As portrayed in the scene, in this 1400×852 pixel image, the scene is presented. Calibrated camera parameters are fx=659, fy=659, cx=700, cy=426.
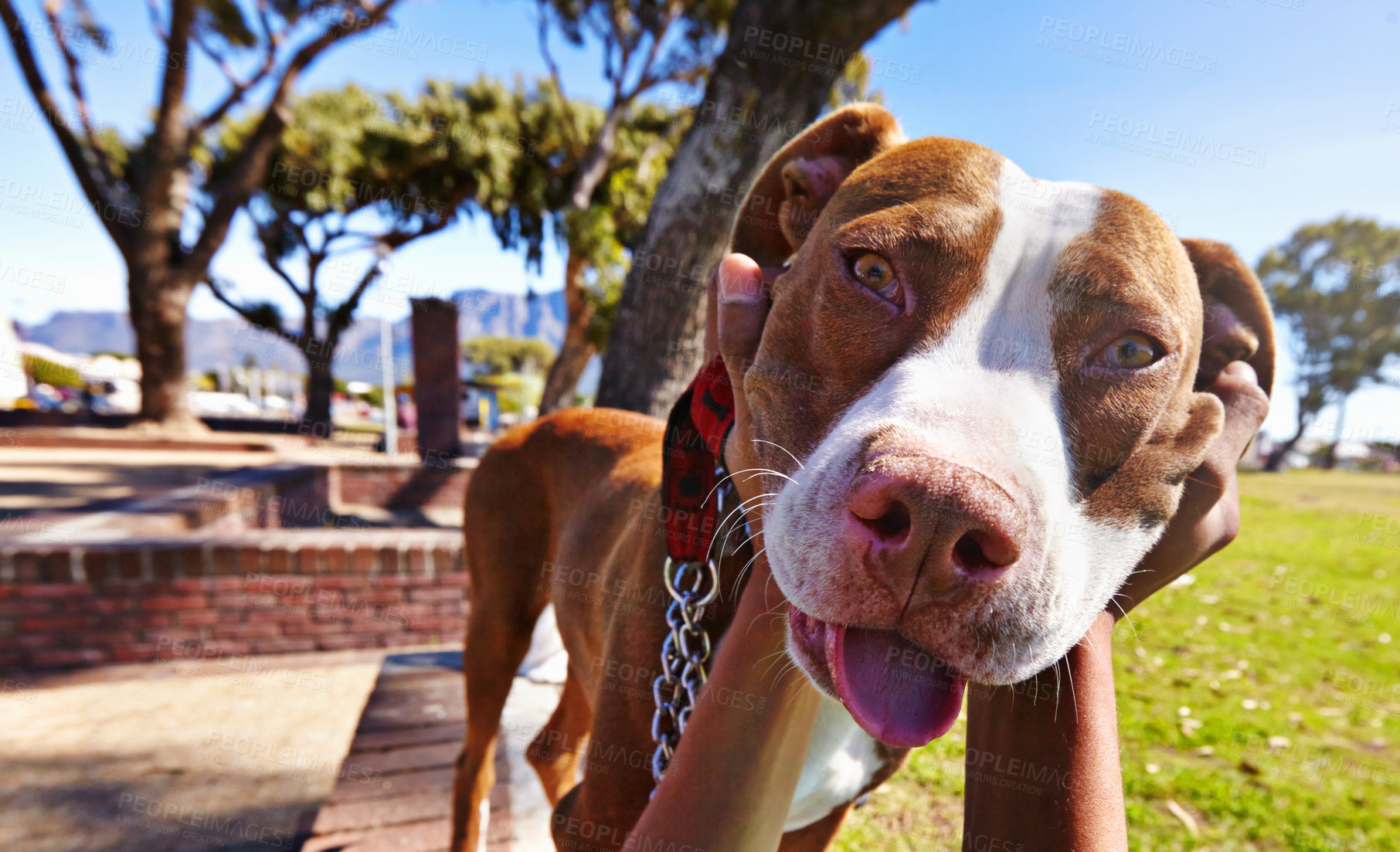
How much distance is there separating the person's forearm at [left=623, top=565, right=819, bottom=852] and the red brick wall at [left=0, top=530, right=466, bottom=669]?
13.3ft

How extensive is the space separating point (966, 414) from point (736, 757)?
658 mm

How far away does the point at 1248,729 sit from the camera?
408 cm

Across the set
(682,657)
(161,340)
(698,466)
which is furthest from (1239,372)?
(161,340)

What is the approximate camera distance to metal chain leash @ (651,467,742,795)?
4.28 ft

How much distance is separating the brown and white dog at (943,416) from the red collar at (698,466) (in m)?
0.17

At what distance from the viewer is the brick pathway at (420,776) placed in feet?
8.43

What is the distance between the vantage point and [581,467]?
8.09 feet

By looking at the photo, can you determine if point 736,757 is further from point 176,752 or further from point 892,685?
point 176,752

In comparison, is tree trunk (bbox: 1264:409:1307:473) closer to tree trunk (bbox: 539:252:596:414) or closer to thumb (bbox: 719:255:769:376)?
tree trunk (bbox: 539:252:596:414)

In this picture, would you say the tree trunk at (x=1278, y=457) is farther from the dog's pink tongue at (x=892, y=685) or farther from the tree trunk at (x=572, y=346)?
the dog's pink tongue at (x=892, y=685)

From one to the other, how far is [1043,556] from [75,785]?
4552mm

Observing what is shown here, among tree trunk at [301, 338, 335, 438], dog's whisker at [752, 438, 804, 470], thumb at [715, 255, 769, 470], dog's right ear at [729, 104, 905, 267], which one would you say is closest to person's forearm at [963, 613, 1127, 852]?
dog's whisker at [752, 438, 804, 470]

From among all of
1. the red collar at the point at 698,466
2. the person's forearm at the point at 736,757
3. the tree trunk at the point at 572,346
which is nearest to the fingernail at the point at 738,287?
the red collar at the point at 698,466

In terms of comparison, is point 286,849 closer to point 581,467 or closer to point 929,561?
point 581,467
